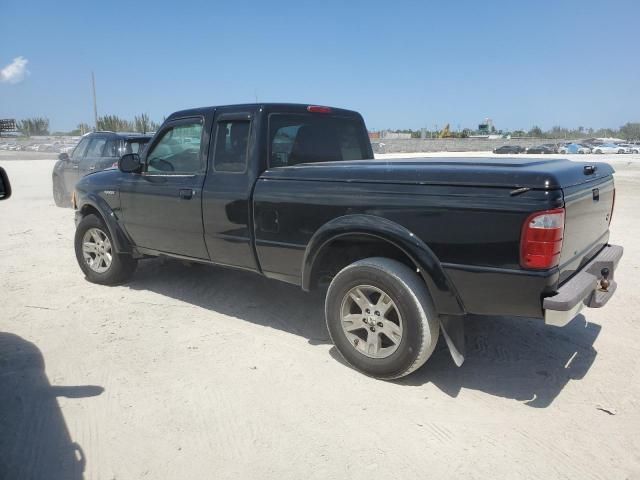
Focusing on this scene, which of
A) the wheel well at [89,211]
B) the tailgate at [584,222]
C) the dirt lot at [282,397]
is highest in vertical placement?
the tailgate at [584,222]

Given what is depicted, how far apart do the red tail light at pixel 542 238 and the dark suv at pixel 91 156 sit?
25.6 ft

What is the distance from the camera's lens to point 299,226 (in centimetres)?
377

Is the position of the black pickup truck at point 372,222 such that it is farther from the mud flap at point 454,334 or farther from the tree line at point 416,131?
the tree line at point 416,131

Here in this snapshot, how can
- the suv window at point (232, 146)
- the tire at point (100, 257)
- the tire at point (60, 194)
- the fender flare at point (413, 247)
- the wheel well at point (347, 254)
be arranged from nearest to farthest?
the fender flare at point (413, 247) → the wheel well at point (347, 254) → the suv window at point (232, 146) → the tire at point (100, 257) → the tire at point (60, 194)

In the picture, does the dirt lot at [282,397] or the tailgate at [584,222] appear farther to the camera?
the tailgate at [584,222]

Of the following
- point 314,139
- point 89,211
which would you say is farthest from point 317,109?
point 89,211

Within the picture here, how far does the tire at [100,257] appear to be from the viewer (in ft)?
18.2

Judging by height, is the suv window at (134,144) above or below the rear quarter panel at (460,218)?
above

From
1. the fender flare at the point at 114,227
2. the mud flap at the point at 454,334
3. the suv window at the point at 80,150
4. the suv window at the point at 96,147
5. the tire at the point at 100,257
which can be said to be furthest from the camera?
the suv window at the point at 80,150

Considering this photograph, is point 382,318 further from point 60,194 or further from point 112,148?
point 60,194

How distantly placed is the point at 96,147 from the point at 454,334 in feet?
28.1

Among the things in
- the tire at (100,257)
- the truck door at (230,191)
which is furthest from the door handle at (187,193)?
the tire at (100,257)

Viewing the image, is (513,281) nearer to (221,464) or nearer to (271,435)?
(271,435)

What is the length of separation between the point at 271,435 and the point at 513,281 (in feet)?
5.44
